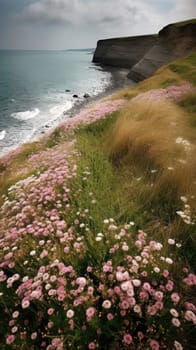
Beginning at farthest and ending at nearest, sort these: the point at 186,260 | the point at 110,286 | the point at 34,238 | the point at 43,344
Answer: the point at 34,238 < the point at 186,260 < the point at 110,286 < the point at 43,344

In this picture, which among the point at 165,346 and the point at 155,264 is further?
the point at 155,264

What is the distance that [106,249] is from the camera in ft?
6.90

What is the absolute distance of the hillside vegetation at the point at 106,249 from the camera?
1.61 meters

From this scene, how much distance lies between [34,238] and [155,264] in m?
1.47

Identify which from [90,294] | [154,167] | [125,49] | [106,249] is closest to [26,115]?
[154,167]

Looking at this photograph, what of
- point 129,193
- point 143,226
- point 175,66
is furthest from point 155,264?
point 175,66

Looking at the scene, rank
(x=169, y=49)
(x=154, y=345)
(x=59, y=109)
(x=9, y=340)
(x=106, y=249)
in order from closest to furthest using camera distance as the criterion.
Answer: (x=154, y=345) → (x=9, y=340) → (x=106, y=249) → (x=59, y=109) → (x=169, y=49)

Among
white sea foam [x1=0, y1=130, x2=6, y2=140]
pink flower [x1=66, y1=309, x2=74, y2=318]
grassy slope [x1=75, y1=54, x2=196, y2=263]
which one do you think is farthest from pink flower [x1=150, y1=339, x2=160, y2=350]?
white sea foam [x1=0, y1=130, x2=6, y2=140]

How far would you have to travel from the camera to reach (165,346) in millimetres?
1459

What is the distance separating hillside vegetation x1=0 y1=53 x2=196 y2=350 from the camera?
1.61 metres

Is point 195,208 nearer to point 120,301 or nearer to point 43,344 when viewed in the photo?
point 120,301

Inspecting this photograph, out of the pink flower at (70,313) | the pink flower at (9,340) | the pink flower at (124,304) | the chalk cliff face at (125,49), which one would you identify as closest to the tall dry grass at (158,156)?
the pink flower at (124,304)

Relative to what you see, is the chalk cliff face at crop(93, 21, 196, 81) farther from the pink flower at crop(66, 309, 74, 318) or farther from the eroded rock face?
the pink flower at crop(66, 309, 74, 318)

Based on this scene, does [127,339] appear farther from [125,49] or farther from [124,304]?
[125,49]
